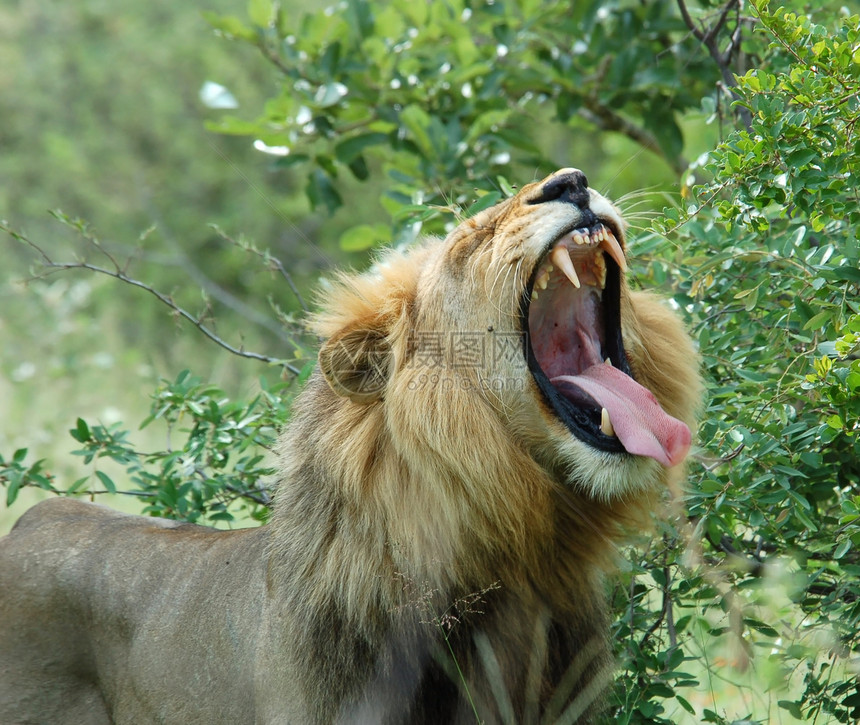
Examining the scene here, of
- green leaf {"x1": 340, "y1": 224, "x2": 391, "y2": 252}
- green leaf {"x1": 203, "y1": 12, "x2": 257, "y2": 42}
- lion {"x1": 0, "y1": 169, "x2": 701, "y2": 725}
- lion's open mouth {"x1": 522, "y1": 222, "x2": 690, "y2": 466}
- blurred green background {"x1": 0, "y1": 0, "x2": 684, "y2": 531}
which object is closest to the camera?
lion {"x1": 0, "y1": 169, "x2": 701, "y2": 725}

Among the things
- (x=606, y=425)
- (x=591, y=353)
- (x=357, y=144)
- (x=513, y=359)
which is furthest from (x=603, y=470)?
(x=357, y=144)

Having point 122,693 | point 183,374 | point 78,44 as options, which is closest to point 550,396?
point 122,693

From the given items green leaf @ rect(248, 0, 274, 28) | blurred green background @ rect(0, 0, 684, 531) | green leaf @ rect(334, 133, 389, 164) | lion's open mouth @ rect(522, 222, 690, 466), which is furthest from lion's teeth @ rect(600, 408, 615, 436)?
blurred green background @ rect(0, 0, 684, 531)

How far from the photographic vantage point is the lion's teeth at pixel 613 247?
2938 millimetres

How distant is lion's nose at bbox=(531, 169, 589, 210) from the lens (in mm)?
2904

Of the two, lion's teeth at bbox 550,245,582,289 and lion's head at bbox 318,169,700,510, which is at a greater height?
lion's teeth at bbox 550,245,582,289

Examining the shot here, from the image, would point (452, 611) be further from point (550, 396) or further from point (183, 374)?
point (183, 374)

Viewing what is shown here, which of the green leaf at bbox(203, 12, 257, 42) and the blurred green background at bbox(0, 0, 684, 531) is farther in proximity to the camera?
the blurred green background at bbox(0, 0, 684, 531)

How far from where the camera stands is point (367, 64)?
575 cm

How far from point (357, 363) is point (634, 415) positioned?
2.58 ft

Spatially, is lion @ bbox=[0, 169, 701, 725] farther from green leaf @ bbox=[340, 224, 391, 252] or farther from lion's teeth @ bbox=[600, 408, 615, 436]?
green leaf @ bbox=[340, 224, 391, 252]

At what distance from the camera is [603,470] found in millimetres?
2807

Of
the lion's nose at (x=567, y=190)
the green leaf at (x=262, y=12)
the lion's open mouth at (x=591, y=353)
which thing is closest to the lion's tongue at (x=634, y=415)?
the lion's open mouth at (x=591, y=353)

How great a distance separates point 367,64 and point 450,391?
345 centimetres
